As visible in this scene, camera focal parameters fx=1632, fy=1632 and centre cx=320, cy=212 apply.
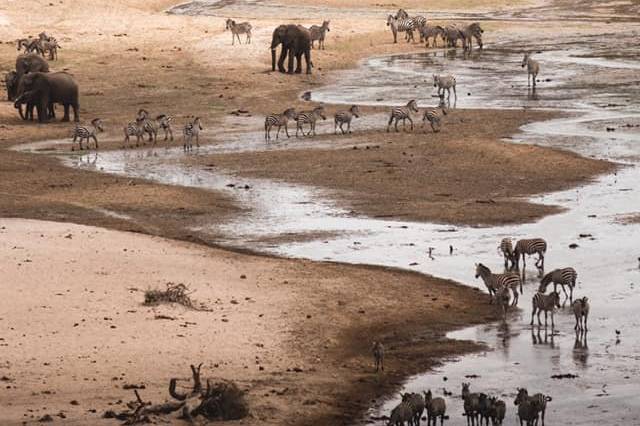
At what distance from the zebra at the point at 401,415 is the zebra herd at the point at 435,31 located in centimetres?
4918

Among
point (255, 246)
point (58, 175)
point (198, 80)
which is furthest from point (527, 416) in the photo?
point (198, 80)

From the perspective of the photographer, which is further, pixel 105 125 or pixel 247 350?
pixel 105 125

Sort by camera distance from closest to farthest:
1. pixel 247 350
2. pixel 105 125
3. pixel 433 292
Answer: pixel 247 350 < pixel 433 292 < pixel 105 125

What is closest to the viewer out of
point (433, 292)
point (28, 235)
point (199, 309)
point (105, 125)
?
point (199, 309)

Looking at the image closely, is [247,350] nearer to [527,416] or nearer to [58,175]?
[527,416]

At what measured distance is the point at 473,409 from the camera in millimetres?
18859

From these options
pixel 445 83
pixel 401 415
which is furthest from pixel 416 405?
pixel 445 83

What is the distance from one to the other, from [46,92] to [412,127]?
34.9 ft

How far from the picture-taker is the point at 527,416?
61.2 feet

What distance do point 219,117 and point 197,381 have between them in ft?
94.2

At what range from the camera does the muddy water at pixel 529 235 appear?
21016mm

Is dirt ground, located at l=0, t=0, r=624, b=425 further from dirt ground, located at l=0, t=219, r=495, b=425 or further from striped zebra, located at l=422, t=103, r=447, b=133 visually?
striped zebra, located at l=422, t=103, r=447, b=133

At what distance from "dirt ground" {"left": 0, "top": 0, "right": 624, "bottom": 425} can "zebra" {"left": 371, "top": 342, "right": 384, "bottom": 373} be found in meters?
0.14

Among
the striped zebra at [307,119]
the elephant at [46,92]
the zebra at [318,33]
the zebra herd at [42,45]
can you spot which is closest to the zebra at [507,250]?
the striped zebra at [307,119]
